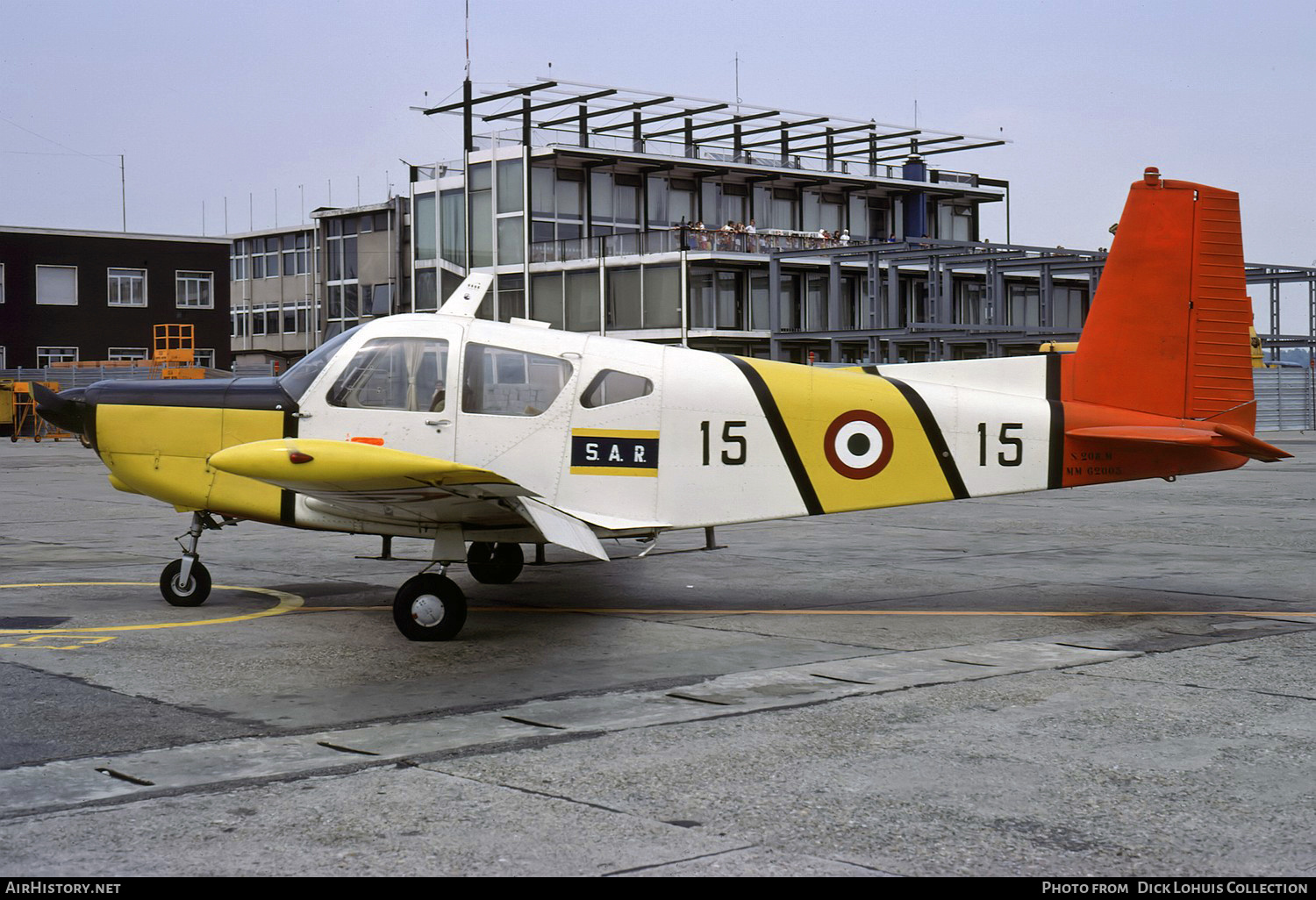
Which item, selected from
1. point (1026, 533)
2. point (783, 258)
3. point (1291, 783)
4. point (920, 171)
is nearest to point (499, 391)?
point (1291, 783)

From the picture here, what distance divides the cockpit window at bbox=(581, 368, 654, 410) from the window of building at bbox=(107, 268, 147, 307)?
6163 centimetres

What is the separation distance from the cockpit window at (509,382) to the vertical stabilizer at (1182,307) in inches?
179

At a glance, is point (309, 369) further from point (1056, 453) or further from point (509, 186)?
point (509, 186)

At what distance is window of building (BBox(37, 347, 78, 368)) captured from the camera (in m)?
63.9

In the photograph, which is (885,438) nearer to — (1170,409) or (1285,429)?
(1170,409)

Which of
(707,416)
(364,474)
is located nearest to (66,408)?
(364,474)

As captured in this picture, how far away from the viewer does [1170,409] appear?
10688mm

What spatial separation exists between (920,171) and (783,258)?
704 inches

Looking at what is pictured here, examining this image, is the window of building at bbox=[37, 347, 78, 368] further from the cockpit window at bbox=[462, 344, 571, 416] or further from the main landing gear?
the main landing gear

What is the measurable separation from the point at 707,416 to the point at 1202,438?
12.5 feet

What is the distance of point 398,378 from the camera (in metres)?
10.1

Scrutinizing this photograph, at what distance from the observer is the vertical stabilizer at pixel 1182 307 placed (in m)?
10.6

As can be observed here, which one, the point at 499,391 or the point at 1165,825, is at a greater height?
the point at 499,391

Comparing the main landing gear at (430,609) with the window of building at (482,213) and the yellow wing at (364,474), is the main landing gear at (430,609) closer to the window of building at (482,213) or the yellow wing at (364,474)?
the yellow wing at (364,474)
